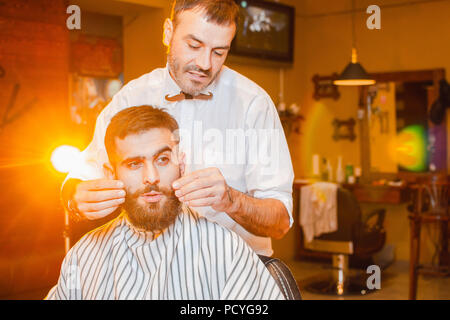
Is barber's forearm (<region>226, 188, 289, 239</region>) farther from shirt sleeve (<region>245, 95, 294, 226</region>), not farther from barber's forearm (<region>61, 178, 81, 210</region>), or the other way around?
barber's forearm (<region>61, 178, 81, 210</region>)

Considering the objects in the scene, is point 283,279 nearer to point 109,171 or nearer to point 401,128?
point 109,171

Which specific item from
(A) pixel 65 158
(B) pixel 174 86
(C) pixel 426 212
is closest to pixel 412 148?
(C) pixel 426 212

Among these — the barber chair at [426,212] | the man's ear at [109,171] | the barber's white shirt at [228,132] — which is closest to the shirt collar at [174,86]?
the barber's white shirt at [228,132]

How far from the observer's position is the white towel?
15.0 ft

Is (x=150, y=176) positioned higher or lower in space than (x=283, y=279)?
higher

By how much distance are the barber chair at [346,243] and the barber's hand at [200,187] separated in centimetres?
320

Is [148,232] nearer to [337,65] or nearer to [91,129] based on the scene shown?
[91,129]

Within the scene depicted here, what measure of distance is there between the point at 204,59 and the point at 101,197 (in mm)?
497

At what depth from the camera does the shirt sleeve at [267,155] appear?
5.89 feet

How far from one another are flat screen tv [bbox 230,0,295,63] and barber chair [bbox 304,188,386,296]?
1.38 metres

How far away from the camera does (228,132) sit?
185 cm

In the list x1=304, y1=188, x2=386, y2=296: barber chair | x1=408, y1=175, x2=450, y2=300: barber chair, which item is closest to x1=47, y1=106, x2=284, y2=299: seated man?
x1=408, y1=175, x2=450, y2=300: barber chair

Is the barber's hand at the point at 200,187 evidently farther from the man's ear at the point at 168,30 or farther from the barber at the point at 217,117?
the man's ear at the point at 168,30

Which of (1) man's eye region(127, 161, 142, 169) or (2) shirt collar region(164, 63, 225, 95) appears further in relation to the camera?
(2) shirt collar region(164, 63, 225, 95)
